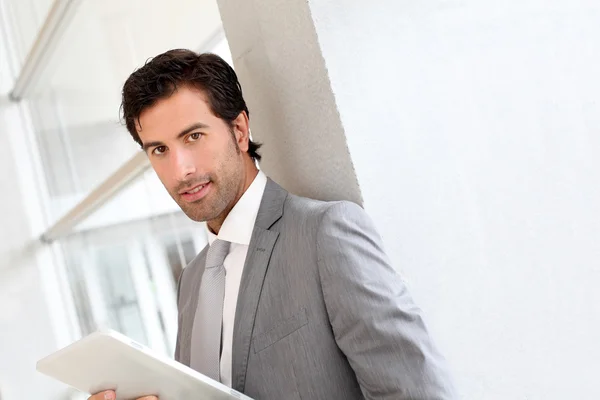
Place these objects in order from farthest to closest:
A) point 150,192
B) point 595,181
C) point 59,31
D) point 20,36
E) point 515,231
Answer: point 20,36 < point 59,31 < point 150,192 < point 595,181 < point 515,231

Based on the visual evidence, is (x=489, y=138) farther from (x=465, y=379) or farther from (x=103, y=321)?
(x=103, y=321)

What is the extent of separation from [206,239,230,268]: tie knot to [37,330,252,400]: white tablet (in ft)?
1.10

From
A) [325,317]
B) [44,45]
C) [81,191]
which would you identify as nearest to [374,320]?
[325,317]

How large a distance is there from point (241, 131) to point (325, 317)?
499 mm

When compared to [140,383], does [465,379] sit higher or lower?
lower

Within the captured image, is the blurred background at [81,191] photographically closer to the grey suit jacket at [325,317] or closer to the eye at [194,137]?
the eye at [194,137]

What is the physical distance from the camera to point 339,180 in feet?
5.60

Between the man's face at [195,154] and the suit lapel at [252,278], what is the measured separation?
88 mm

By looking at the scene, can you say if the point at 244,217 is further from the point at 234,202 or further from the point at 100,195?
the point at 100,195

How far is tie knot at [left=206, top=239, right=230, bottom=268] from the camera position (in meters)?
1.76

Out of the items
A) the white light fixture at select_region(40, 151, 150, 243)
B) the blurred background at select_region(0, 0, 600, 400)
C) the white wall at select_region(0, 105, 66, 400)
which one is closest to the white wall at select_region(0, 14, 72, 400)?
the white wall at select_region(0, 105, 66, 400)

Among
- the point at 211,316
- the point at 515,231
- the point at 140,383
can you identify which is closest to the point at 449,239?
the point at 515,231

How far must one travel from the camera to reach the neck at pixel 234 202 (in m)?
1.73

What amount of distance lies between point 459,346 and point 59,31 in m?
3.03
